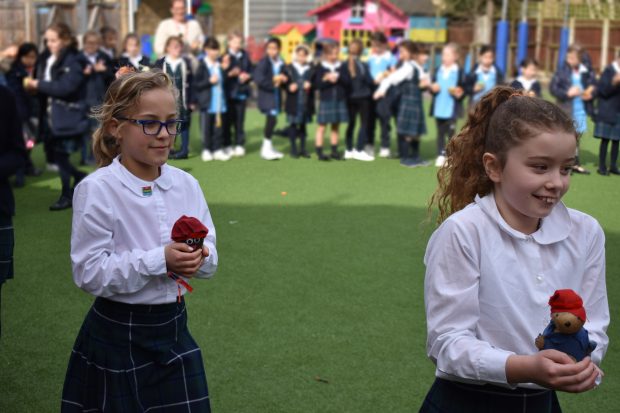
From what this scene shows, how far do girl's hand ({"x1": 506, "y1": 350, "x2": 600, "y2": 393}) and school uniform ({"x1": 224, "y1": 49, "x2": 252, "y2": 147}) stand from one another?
10252 millimetres

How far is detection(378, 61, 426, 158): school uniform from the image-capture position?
1184 cm

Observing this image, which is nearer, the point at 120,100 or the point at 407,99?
the point at 120,100

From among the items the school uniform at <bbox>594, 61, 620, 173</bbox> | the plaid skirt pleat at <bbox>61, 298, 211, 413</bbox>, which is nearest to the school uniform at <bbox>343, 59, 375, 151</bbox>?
the school uniform at <bbox>594, 61, 620, 173</bbox>

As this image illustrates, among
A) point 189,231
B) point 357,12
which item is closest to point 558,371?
point 189,231

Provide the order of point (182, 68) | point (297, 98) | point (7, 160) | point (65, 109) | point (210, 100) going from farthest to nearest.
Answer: point (297, 98) < point (210, 100) < point (182, 68) < point (65, 109) < point (7, 160)

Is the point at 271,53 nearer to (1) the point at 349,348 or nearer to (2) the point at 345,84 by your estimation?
(2) the point at 345,84

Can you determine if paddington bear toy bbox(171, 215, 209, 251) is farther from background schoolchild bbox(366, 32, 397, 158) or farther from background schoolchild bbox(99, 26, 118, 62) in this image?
background schoolchild bbox(99, 26, 118, 62)

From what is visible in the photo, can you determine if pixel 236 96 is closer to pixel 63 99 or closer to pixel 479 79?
pixel 479 79

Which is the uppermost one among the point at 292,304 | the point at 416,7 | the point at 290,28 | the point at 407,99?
the point at 416,7

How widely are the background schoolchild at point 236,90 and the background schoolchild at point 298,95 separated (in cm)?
58

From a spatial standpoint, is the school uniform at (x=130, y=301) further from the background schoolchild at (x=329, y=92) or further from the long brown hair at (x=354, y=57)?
the long brown hair at (x=354, y=57)

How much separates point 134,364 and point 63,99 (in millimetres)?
6360

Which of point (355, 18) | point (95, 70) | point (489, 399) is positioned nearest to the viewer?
point (489, 399)

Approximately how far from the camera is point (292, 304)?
5762 millimetres
